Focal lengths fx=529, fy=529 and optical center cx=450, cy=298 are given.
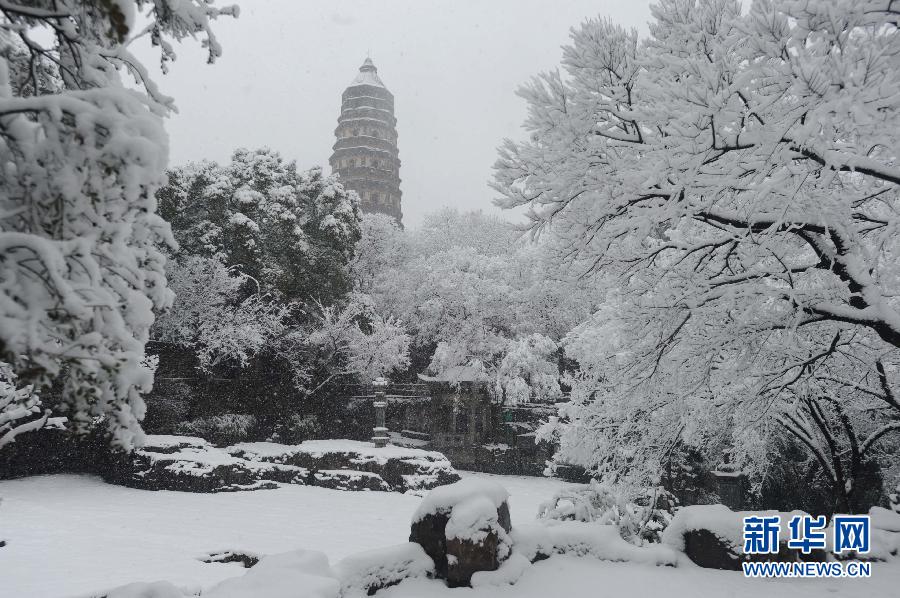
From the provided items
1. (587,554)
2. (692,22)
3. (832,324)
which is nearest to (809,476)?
(832,324)

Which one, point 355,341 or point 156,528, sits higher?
point 355,341

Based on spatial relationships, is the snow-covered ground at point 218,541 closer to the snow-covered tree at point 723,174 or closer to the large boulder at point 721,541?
the large boulder at point 721,541

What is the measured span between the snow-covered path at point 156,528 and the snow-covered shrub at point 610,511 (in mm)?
4230

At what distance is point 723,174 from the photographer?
4.32 metres

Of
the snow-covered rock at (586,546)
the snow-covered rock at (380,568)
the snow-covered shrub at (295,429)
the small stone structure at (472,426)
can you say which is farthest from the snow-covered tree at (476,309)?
the snow-covered rock at (380,568)

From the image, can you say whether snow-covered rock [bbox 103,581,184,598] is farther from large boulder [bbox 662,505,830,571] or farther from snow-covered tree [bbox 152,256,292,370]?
snow-covered tree [bbox 152,256,292,370]


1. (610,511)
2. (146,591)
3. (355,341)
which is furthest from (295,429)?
(146,591)

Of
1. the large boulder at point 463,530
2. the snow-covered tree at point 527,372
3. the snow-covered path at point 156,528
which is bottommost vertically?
the snow-covered path at point 156,528

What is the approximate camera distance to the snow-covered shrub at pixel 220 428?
18.2 metres

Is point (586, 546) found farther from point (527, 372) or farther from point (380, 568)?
point (527, 372)

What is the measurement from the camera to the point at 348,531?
11984 millimetres

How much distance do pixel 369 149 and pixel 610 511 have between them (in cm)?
4469

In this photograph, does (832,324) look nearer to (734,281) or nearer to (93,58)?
(734,281)

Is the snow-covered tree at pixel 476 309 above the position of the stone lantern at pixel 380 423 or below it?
above
